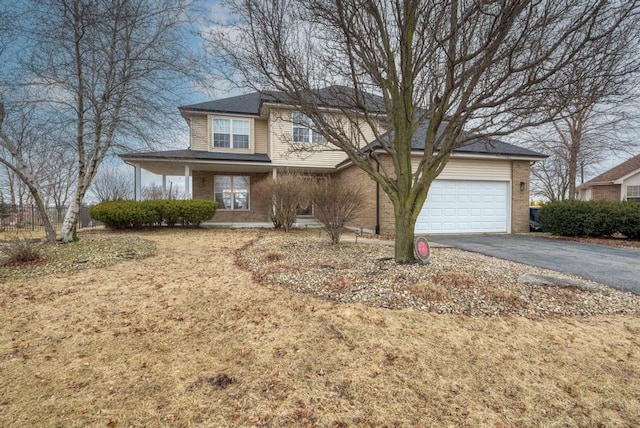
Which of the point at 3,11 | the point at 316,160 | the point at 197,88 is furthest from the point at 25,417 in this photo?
the point at 316,160

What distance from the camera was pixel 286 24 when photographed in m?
5.53

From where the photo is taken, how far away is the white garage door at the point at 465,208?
11.6 metres

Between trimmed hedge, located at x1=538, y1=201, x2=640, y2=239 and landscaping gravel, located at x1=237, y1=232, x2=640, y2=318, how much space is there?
7205mm

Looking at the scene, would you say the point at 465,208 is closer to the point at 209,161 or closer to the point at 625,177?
the point at 209,161

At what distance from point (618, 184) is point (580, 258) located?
61.5 ft

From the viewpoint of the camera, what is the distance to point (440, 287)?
4086mm

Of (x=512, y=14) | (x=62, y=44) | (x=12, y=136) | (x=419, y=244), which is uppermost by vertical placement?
(x=62, y=44)

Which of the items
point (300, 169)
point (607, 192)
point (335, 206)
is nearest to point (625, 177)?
point (607, 192)

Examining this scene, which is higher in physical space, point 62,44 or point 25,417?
point 62,44

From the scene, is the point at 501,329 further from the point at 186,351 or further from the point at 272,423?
the point at 186,351

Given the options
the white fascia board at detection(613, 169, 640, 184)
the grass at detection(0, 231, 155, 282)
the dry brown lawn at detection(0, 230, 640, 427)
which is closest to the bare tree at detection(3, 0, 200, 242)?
the grass at detection(0, 231, 155, 282)

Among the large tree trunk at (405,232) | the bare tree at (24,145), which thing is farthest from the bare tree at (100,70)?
the large tree trunk at (405,232)

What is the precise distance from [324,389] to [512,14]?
15.2 feet

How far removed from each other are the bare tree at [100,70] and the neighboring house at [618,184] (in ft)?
71.5
